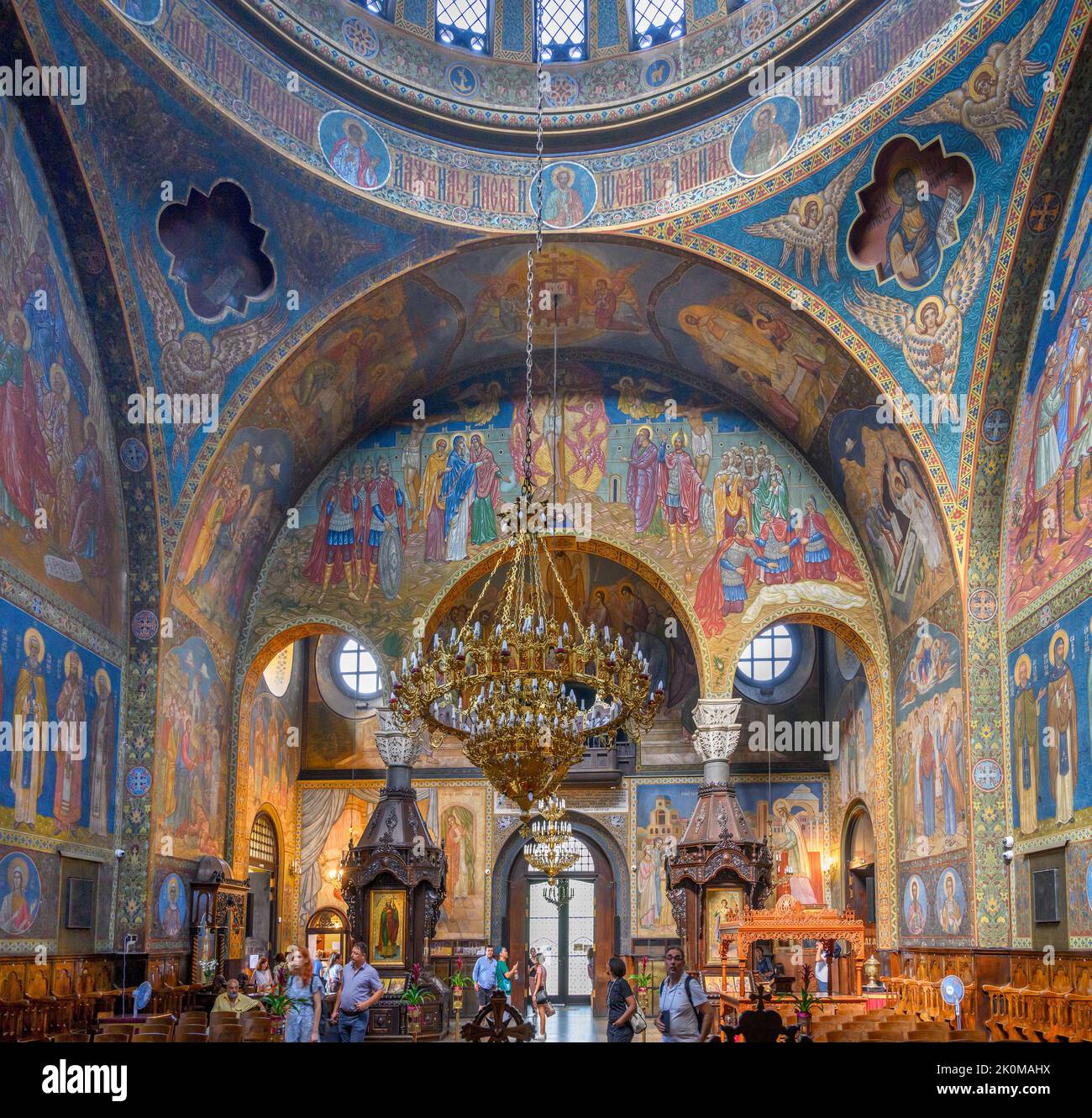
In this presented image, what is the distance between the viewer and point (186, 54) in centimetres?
1407

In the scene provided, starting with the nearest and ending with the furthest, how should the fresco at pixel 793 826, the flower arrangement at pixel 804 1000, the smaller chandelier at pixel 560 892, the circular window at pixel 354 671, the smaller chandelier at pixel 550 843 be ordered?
the flower arrangement at pixel 804 1000
the smaller chandelier at pixel 550 843
the fresco at pixel 793 826
the smaller chandelier at pixel 560 892
the circular window at pixel 354 671

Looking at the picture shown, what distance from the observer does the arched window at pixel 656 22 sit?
664 inches

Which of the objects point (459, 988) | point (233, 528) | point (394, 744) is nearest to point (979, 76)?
point (233, 528)

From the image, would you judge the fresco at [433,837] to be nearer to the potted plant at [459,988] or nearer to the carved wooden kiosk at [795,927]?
the potted plant at [459,988]

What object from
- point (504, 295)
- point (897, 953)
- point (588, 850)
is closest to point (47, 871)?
point (504, 295)

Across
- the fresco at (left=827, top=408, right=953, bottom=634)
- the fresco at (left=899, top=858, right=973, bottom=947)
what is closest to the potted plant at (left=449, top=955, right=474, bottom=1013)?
the fresco at (left=899, top=858, right=973, bottom=947)

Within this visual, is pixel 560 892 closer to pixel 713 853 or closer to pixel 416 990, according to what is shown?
pixel 713 853

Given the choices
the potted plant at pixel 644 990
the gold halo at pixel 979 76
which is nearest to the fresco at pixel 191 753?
the potted plant at pixel 644 990

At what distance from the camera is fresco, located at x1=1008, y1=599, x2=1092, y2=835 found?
12.4 m

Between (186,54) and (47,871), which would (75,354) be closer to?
(186,54)

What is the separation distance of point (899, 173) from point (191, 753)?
11980 millimetres

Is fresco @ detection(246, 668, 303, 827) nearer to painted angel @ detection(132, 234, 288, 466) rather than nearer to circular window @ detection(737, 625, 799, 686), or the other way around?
painted angel @ detection(132, 234, 288, 466)

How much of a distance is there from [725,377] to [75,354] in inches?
380

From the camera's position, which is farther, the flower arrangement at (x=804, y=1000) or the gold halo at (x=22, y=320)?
the gold halo at (x=22, y=320)
